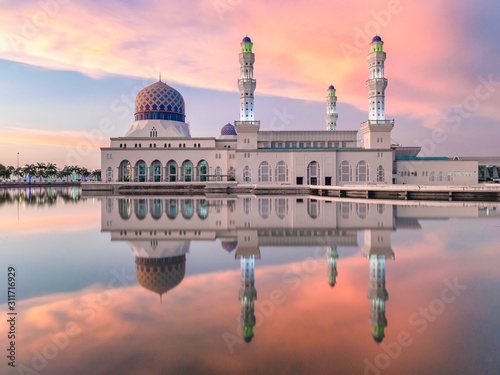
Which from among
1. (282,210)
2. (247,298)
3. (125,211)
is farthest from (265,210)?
(247,298)

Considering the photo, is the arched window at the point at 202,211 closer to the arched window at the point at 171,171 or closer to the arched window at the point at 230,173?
the arched window at the point at 230,173

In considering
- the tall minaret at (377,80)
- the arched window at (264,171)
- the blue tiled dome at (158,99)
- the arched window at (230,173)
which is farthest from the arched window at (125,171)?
the tall minaret at (377,80)

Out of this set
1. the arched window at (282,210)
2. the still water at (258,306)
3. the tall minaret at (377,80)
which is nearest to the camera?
the still water at (258,306)

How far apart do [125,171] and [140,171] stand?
2.27 m

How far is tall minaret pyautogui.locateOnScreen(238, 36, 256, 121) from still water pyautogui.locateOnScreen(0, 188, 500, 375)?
37.7 m

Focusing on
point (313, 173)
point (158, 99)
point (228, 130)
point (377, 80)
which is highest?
point (377, 80)

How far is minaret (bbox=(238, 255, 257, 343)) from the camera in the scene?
13.6 feet

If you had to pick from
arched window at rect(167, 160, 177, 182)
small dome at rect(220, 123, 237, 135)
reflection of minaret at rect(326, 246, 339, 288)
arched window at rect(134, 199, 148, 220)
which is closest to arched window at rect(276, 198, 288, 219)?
arched window at rect(134, 199, 148, 220)

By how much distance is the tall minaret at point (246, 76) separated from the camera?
147ft

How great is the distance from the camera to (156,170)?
4781cm

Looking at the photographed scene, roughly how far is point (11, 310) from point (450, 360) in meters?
5.79

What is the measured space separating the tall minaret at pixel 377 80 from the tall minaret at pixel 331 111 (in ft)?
37.4

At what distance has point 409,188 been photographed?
98.3 ft

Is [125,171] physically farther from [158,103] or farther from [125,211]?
[125,211]
